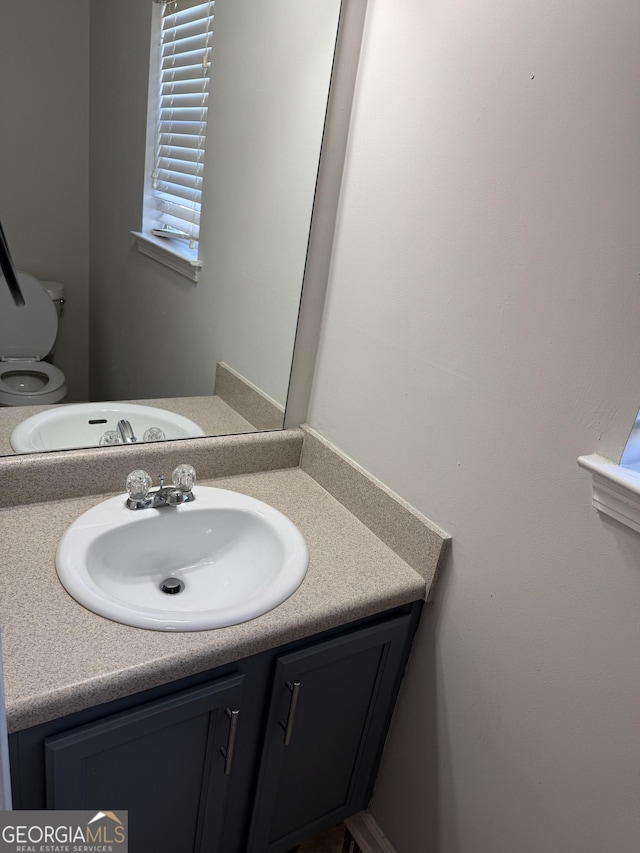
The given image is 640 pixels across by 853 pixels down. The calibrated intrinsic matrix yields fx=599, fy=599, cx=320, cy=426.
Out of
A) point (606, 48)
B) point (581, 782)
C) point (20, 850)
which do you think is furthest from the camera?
point (581, 782)

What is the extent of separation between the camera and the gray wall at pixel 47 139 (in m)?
1.05

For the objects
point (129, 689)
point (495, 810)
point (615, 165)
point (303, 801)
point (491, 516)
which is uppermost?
point (615, 165)

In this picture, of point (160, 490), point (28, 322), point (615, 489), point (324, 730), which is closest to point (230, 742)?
point (324, 730)

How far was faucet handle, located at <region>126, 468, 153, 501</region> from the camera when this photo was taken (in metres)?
1.24

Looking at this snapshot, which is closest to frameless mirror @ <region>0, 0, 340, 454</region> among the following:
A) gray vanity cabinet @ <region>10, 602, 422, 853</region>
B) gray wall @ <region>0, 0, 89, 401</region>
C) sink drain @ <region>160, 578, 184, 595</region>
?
gray wall @ <region>0, 0, 89, 401</region>

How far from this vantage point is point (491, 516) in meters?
1.07

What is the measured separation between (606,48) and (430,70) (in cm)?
36

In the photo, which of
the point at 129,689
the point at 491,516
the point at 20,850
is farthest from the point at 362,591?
the point at 20,850

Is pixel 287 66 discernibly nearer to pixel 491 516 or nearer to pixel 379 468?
pixel 379 468

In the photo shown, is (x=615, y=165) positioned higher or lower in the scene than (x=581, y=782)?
higher

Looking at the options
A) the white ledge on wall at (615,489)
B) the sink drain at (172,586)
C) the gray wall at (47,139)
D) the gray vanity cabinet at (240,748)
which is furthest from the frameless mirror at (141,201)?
the white ledge on wall at (615,489)

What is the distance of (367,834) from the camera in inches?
58.0

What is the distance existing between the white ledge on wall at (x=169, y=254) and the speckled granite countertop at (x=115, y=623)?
0.54 metres

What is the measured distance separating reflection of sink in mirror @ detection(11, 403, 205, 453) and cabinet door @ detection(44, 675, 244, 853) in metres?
0.61
